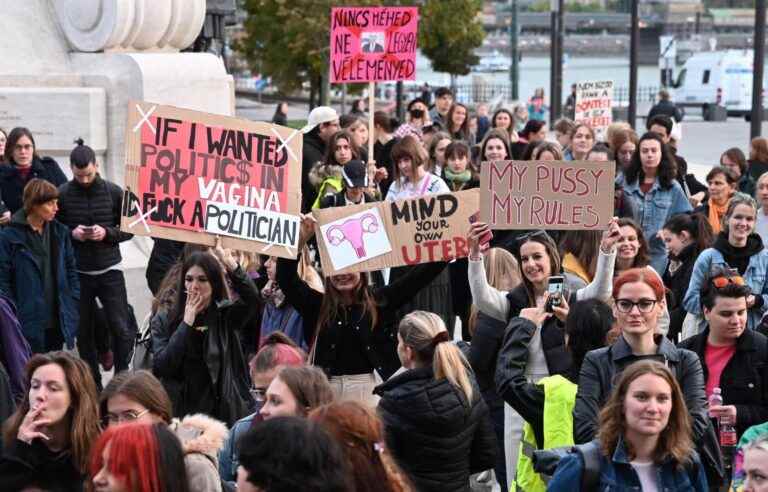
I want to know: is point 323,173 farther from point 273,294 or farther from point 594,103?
point 594,103

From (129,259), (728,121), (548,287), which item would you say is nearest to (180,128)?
(548,287)

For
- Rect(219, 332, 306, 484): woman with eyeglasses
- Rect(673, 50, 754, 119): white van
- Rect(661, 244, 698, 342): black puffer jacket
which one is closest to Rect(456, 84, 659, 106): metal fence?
Rect(673, 50, 754, 119): white van

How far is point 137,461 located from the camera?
4.84m

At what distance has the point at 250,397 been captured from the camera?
800cm

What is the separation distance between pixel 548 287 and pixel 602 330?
747 millimetres

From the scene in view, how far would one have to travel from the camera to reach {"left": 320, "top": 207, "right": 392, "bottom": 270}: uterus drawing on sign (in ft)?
27.5

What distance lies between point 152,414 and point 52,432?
37cm

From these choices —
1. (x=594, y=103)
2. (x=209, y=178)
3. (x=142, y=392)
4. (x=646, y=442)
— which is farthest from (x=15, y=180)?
(x=594, y=103)

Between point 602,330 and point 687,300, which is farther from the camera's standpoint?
point 687,300

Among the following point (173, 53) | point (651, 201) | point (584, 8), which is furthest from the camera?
point (584, 8)

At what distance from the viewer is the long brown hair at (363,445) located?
16.1 feet

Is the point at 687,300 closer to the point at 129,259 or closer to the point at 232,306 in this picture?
the point at 232,306

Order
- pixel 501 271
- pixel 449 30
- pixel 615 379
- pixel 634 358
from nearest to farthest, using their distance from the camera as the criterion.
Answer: pixel 615 379 → pixel 634 358 → pixel 501 271 → pixel 449 30

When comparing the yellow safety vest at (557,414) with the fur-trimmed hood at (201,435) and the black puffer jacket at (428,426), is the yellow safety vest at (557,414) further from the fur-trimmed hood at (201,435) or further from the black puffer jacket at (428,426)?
the fur-trimmed hood at (201,435)
